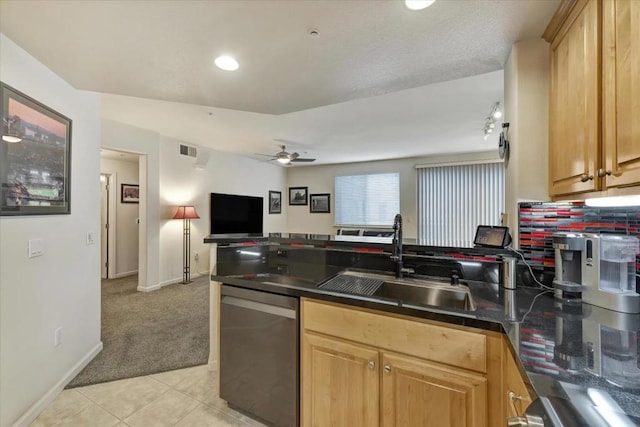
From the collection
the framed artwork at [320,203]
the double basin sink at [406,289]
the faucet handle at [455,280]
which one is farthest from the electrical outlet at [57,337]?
the framed artwork at [320,203]

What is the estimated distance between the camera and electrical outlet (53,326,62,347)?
1945mm

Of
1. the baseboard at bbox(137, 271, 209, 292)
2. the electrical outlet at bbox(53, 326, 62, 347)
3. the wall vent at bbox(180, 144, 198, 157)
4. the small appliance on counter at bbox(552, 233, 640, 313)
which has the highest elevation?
the wall vent at bbox(180, 144, 198, 157)

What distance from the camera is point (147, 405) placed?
1.88 m

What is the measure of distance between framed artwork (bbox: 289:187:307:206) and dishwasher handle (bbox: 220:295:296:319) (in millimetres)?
6146

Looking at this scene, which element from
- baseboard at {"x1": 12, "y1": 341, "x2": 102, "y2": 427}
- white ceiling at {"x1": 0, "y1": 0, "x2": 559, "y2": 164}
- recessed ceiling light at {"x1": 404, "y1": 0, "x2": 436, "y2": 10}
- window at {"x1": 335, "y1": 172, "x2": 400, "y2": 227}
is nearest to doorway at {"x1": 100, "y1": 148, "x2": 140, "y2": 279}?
white ceiling at {"x1": 0, "y1": 0, "x2": 559, "y2": 164}

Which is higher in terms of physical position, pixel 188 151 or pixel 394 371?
pixel 188 151

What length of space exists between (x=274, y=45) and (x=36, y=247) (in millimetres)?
1951

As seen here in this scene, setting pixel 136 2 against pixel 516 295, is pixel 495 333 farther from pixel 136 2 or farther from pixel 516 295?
pixel 136 2

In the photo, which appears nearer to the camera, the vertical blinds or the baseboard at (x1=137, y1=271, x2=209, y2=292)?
the baseboard at (x1=137, y1=271, x2=209, y2=292)

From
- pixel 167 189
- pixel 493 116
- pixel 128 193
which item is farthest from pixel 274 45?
pixel 128 193

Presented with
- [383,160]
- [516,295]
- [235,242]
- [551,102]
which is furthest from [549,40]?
[383,160]

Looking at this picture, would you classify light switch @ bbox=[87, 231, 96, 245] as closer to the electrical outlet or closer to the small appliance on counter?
the electrical outlet

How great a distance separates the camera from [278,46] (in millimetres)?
1637

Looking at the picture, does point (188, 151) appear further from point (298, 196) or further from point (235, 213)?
point (298, 196)
